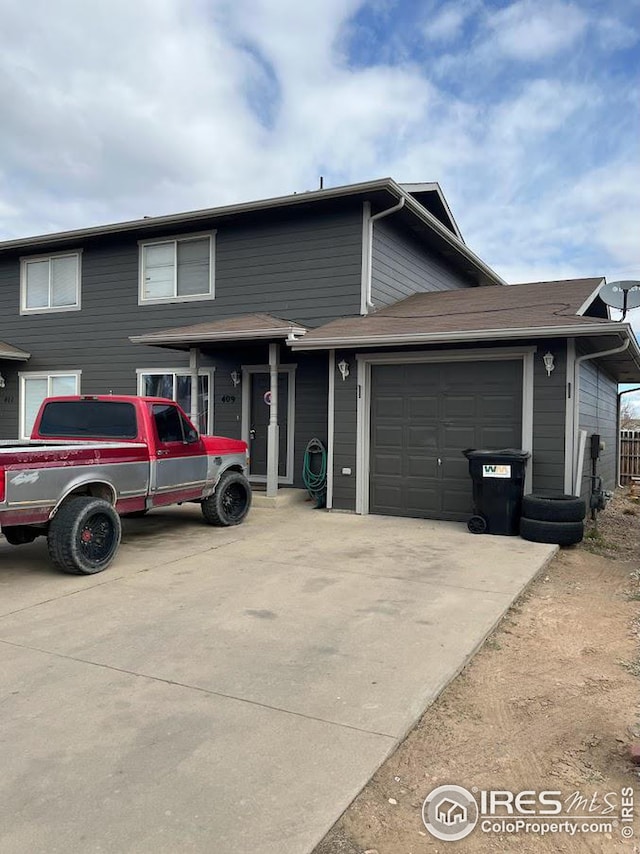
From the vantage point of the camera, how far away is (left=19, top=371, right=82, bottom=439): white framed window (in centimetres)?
1384

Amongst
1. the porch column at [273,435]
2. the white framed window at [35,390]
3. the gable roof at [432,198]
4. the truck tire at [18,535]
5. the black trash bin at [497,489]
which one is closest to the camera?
the truck tire at [18,535]

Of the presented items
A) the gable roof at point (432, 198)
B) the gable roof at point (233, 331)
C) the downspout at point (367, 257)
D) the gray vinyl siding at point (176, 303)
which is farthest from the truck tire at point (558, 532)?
the gable roof at point (432, 198)

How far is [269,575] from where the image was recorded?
5965 mm

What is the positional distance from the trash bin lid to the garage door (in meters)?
0.53

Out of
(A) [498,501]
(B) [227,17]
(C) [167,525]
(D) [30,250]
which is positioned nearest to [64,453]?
(C) [167,525]

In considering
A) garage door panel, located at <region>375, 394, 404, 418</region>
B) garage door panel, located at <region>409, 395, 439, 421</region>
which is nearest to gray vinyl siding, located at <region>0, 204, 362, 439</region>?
garage door panel, located at <region>375, 394, 404, 418</region>

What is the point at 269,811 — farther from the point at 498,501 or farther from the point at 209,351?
the point at 209,351

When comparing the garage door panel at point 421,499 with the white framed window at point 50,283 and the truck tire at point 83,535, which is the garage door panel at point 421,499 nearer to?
the truck tire at point 83,535

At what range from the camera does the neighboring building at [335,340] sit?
852cm

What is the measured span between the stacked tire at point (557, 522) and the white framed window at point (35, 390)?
10610mm

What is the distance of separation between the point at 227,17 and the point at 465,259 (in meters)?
7.02

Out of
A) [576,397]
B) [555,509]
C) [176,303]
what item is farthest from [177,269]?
[555,509]

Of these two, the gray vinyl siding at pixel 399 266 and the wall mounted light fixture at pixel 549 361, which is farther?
the gray vinyl siding at pixel 399 266

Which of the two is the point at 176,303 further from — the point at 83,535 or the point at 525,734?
the point at 525,734
